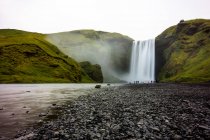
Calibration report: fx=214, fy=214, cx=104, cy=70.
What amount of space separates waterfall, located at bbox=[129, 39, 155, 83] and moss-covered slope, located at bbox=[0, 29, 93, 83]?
42095 mm

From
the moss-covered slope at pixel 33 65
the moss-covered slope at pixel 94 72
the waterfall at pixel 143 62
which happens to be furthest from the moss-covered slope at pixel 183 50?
the moss-covered slope at pixel 33 65

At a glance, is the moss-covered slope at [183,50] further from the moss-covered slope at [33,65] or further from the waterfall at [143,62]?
the moss-covered slope at [33,65]

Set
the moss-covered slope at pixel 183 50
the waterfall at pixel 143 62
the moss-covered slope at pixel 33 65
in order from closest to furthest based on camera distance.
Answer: the moss-covered slope at pixel 33 65 → the moss-covered slope at pixel 183 50 → the waterfall at pixel 143 62

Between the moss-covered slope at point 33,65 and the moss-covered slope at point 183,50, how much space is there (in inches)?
2527

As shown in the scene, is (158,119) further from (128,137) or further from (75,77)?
(75,77)

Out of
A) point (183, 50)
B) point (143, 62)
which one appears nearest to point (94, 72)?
point (143, 62)

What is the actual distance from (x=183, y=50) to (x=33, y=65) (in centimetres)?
11421

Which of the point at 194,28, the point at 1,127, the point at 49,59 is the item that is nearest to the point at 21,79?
the point at 49,59

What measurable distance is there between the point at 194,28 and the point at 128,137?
18739 cm

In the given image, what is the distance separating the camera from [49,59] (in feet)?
502

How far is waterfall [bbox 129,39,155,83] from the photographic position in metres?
172

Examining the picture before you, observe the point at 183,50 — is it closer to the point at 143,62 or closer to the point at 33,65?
the point at 143,62

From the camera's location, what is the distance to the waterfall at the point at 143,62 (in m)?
172

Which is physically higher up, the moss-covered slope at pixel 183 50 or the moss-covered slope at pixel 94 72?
the moss-covered slope at pixel 183 50
